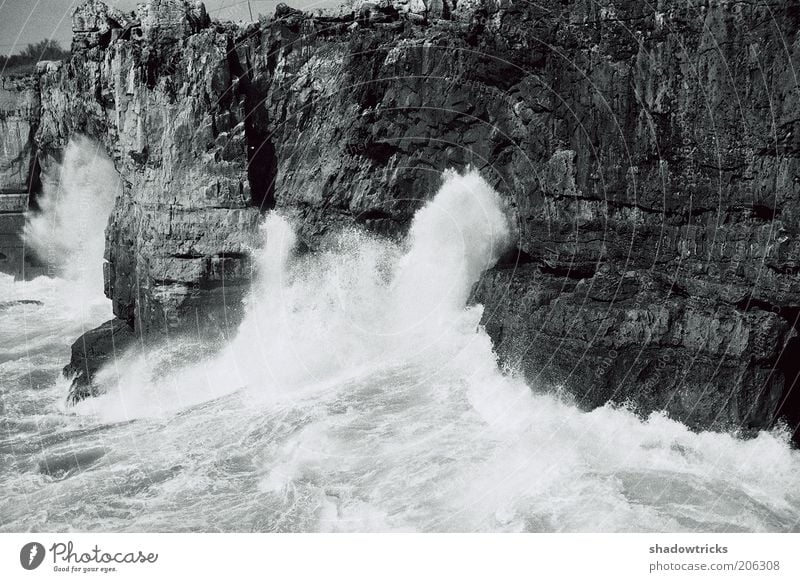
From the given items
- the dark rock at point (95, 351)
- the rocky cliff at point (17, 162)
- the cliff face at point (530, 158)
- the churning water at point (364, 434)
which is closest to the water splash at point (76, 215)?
the rocky cliff at point (17, 162)

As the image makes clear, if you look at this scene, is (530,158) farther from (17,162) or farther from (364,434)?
(17,162)

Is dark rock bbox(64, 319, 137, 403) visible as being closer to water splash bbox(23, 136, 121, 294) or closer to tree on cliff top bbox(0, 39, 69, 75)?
water splash bbox(23, 136, 121, 294)

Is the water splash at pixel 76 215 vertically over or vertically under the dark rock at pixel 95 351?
over

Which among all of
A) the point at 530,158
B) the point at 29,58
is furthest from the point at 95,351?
the point at 29,58

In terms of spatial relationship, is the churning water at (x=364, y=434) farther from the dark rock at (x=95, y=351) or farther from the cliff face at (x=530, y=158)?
the cliff face at (x=530, y=158)

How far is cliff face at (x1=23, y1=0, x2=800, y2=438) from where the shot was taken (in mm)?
11789

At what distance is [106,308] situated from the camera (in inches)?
942

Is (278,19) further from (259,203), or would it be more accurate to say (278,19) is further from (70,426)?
(70,426)

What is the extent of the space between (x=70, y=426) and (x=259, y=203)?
260 inches
